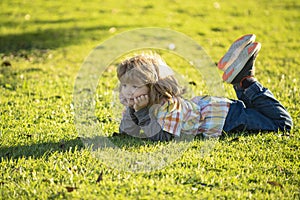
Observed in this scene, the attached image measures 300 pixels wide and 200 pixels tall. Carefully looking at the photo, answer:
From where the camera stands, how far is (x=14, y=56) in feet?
25.1

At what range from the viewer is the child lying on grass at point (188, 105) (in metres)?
3.96

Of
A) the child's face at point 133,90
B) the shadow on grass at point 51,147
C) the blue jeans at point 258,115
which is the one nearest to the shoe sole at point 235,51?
the blue jeans at point 258,115

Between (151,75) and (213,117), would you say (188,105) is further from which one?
(151,75)

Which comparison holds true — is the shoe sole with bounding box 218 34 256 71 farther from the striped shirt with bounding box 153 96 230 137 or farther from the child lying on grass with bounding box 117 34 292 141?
the striped shirt with bounding box 153 96 230 137

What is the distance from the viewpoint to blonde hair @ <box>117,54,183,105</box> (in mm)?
3908

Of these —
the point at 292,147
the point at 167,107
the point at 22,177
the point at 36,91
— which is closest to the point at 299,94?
the point at 292,147

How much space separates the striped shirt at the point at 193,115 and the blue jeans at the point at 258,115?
92 millimetres

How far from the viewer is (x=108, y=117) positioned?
15.8ft

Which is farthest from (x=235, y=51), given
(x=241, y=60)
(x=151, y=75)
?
(x=151, y=75)

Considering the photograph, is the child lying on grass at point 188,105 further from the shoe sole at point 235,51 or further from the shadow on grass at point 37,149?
the shadow on grass at point 37,149

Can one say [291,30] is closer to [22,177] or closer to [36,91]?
[36,91]

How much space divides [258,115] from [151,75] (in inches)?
43.2

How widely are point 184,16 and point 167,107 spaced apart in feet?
22.8

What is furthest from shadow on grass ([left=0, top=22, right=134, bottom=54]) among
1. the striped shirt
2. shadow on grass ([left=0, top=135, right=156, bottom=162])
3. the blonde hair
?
the striped shirt
